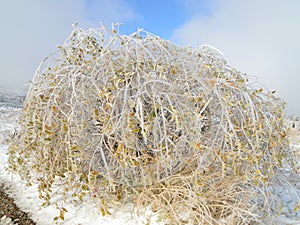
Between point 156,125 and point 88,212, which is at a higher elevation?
point 156,125

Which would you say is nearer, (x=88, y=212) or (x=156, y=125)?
(x=156, y=125)

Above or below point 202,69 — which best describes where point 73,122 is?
below

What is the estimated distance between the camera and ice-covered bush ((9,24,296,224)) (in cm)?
246

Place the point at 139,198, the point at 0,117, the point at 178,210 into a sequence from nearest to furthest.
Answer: the point at 178,210 < the point at 139,198 < the point at 0,117

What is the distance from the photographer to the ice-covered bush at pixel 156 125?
246cm

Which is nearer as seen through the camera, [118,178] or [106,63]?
[106,63]

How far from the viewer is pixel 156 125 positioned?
2.60m

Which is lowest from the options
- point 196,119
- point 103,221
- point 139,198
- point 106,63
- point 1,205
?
point 1,205

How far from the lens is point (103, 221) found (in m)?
2.89

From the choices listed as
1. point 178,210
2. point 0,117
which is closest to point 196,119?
point 178,210

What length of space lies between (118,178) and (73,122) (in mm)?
791

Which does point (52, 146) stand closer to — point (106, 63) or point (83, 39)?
point (106, 63)

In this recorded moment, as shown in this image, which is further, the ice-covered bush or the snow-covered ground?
the snow-covered ground

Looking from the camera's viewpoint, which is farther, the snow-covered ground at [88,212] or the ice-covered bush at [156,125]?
the snow-covered ground at [88,212]
